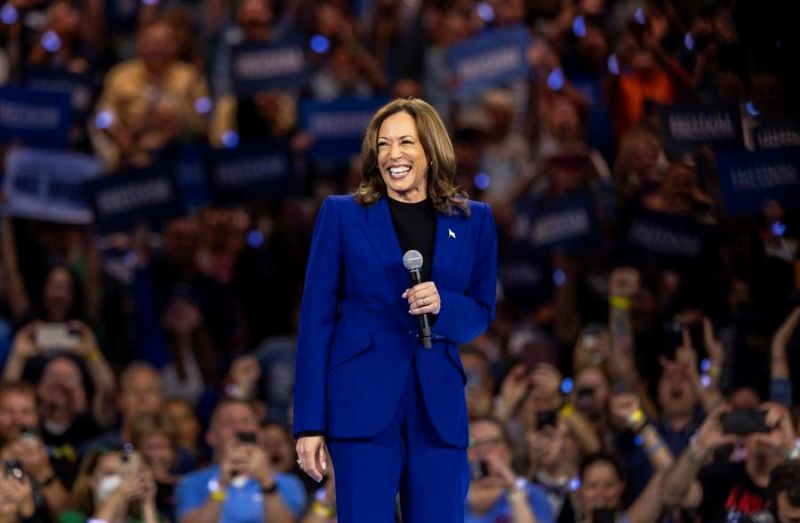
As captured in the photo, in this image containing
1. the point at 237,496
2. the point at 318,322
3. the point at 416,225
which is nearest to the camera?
the point at 318,322

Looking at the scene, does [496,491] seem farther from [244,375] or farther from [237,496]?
[244,375]

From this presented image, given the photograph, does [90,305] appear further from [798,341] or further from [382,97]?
[798,341]

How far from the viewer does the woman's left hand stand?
4086 mm

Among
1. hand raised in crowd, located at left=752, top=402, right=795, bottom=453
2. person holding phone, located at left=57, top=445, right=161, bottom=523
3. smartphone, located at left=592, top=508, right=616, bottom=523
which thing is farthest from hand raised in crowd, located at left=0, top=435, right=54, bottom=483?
hand raised in crowd, located at left=752, top=402, right=795, bottom=453

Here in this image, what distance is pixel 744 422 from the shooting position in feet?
21.2

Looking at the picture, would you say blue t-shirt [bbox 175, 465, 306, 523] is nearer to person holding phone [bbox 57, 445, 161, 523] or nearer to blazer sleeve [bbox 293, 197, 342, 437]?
person holding phone [bbox 57, 445, 161, 523]

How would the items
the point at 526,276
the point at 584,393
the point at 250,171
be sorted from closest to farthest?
the point at 584,393 < the point at 526,276 < the point at 250,171

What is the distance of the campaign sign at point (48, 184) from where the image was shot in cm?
950

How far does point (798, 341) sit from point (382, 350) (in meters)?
3.55

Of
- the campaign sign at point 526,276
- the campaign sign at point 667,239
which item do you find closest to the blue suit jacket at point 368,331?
the campaign sign at point 667,239

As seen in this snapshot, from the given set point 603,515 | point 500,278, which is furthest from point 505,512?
point 500,278

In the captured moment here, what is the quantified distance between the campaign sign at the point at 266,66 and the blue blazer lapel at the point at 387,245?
231 inches

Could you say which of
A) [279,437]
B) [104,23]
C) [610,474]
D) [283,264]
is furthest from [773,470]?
[104,23]

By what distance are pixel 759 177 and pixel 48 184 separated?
164 inches
